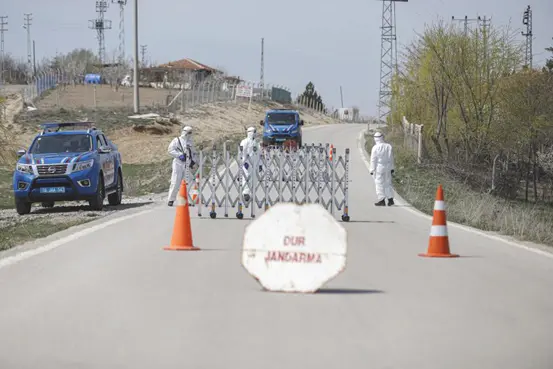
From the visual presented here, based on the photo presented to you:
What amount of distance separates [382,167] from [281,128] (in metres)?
24.5

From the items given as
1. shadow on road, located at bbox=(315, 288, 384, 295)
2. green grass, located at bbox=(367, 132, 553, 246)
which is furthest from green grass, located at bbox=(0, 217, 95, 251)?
green grass, located at bbox=(367, 132, 553, 246)

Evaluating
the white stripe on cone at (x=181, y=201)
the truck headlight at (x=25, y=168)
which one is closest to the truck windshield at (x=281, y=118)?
A: the truck headlight at (x=25, y=168)

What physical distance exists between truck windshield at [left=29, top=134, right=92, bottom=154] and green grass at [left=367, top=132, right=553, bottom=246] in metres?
8.35

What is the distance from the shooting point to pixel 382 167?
82.5ft

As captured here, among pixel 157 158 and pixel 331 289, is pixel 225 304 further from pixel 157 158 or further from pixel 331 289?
pixel 157 158

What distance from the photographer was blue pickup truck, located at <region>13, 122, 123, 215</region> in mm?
23172

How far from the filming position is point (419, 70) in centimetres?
5362

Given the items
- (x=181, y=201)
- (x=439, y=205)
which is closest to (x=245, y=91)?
(x=181, y=201)

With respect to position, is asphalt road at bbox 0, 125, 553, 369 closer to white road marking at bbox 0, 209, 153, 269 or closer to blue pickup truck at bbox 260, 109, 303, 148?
white road marking at bbox 0, 209, 153, 269

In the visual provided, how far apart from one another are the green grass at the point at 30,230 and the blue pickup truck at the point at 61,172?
1727mm

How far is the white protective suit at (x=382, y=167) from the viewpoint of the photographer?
2513cm

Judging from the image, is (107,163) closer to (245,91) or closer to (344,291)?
(344,291)

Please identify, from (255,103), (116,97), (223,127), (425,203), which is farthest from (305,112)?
(425,203)

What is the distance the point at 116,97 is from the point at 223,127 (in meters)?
17.0
